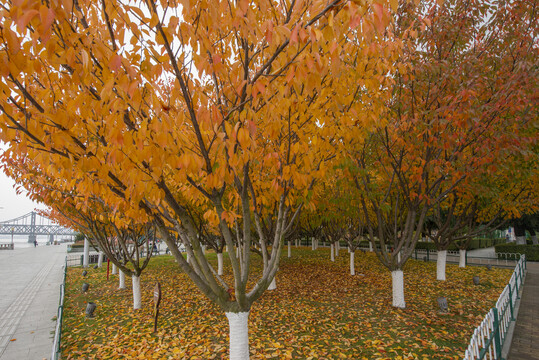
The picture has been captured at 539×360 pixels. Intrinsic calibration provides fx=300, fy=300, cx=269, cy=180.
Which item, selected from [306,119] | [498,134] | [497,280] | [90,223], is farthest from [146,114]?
[497,280]

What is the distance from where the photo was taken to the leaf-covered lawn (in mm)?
5711

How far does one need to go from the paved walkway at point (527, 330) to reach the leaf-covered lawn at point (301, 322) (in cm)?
74

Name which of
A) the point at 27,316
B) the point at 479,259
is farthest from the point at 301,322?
the point at 479,259

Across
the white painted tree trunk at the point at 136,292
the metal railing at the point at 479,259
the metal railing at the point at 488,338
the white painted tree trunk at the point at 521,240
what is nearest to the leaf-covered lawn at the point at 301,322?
the white painted tree trunk at the point at 136,292

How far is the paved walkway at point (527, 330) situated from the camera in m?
5.57

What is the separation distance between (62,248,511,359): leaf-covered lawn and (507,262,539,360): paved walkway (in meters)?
0.74

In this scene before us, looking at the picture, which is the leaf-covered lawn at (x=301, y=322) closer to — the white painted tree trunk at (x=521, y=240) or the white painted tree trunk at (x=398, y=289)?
the white painted tree trunk at (x=398, y=289)

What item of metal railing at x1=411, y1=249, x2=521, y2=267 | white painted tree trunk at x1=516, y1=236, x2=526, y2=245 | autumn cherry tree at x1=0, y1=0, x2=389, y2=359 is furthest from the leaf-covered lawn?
white painted tree trunk at x1=516, y1=236, x2=526, y2=245

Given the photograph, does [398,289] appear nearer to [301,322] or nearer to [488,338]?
[301,322]

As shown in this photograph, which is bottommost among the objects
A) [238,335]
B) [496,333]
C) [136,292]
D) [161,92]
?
[136,292]

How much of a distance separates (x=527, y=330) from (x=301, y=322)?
5074mm

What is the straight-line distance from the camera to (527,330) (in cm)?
677

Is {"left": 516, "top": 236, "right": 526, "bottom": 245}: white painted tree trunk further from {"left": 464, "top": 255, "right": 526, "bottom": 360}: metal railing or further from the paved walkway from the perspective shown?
{"left": 464, "top": 255, "right": 526, "bottom": 360}: metal railing

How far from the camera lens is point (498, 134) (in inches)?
237
